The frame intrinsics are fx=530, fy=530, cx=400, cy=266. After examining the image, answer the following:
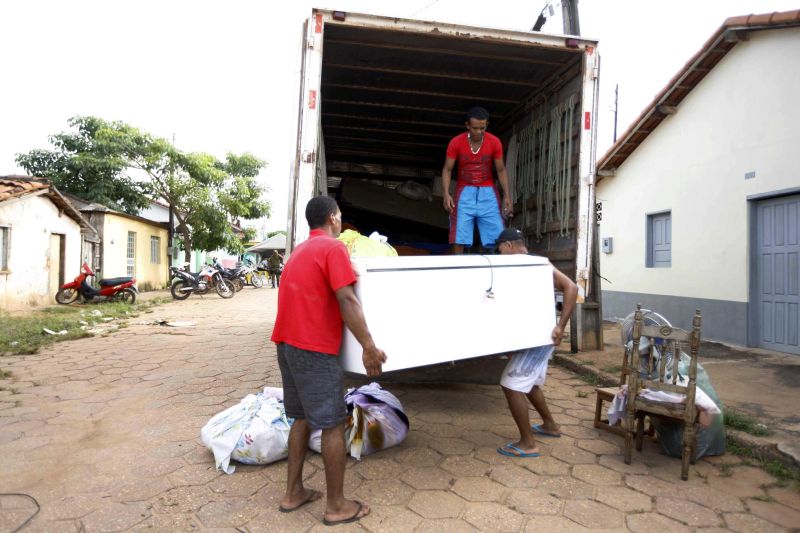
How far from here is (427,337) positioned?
239 cm

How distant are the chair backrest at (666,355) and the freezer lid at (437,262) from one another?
0.74 meters

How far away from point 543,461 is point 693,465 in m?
0.86

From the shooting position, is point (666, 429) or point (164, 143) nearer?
point (666, 429)

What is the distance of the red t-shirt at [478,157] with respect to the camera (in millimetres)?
4816

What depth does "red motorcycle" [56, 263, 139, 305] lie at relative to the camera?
1201 centimetres

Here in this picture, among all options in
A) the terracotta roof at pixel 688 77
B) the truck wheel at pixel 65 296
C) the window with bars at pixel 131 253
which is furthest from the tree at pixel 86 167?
the terracotta roof at pixel 688 77

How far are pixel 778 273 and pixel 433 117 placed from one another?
4638mm

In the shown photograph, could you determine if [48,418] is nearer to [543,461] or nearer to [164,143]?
[543,461]

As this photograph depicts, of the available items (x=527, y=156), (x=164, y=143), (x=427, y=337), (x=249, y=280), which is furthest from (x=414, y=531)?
(x=249, y=280)

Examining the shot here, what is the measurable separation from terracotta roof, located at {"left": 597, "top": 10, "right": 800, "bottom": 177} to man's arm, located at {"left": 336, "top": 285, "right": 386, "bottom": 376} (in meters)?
6.65

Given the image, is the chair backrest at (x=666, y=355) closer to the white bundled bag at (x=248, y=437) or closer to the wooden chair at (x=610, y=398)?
the wooden chair at (x=610, y=398)

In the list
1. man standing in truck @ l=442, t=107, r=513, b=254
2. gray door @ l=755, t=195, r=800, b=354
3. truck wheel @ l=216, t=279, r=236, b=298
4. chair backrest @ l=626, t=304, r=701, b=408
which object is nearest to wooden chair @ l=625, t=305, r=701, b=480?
chair backrest @ l=626, t=304, r=701, b=408

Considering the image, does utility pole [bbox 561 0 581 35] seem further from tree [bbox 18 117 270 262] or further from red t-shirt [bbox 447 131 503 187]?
tree [bbox 18 117 270 262]

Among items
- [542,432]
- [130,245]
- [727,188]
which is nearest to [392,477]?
[542,432]
